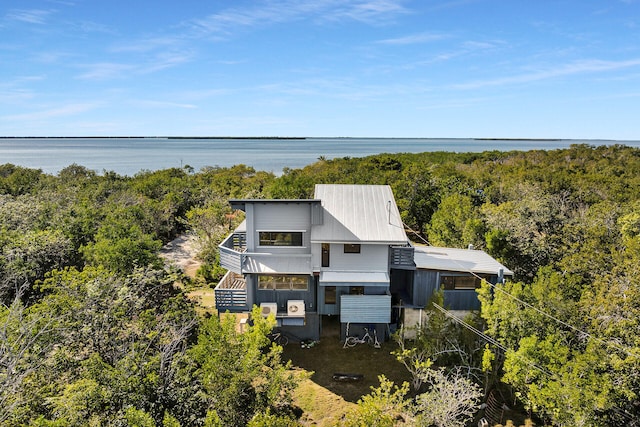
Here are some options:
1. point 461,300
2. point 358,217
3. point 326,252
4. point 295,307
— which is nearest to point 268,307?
point 295,307

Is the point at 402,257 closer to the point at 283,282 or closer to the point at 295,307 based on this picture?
the point at 295,307

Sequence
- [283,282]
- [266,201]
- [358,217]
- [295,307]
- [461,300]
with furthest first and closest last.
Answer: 1. [358,217]
2. [283,282]
3. [295,307]
4. [461,300]
5. [266,201]

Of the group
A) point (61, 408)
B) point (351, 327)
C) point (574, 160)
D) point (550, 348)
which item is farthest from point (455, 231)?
point (574, 160)

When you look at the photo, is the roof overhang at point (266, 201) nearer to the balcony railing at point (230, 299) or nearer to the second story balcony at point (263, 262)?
the second story balcony at point (263, 262)

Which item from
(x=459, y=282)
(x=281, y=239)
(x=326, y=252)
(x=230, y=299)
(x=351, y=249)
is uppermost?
(x=281, y=239)

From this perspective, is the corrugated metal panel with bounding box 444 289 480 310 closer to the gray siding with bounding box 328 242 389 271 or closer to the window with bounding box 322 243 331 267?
the gray siding with bounding box 328 242 389 271

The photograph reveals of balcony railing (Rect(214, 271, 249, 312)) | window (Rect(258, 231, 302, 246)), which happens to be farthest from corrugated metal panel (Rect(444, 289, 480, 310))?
balcony railing (Rect(214, 271, 249, 312))
